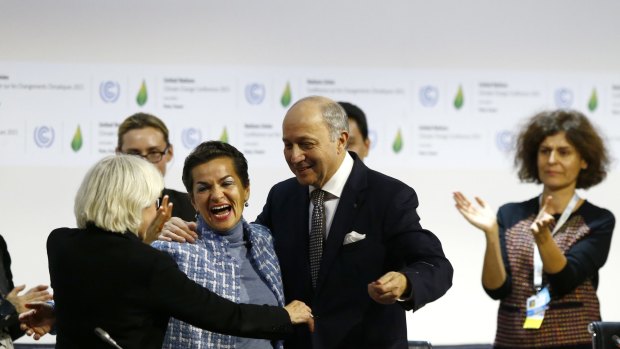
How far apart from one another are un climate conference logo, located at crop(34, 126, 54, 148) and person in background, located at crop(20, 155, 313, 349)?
300 centimetres

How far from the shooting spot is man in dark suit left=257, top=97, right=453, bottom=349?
281 cm

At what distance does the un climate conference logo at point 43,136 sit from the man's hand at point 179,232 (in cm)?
282

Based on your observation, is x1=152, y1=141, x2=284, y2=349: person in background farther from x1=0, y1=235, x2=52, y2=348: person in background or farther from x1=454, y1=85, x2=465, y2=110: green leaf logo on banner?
x1=454, y1=85, x2=465, y2=110: green leaf logo on banner

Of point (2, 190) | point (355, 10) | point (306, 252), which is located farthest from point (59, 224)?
point (306, 252)

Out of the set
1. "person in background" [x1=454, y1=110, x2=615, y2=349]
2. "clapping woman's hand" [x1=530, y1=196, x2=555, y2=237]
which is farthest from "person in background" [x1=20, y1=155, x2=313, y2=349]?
"clapping woman's hand" [x1=530, y1=196, x2=555, y2=237]

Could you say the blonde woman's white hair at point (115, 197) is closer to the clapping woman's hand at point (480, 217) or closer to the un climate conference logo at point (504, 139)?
the clapping woman's hand at point (480, 217)

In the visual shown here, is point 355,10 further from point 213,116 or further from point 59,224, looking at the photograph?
point 59,224

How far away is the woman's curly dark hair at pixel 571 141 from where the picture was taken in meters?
4.13

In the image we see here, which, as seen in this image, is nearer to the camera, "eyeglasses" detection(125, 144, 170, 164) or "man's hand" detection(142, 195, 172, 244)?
"man's hand" detection(142, 195, 172, 244)

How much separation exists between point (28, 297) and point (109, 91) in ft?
7.29

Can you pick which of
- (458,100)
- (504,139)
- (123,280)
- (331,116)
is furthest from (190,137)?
(123,280)

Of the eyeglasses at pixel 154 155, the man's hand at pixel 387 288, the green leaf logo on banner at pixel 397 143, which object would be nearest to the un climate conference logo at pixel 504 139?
the green leaf logo on banner at pixel 397 143

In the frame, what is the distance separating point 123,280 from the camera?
92.7 inches

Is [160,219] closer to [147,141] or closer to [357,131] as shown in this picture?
[147,141]
